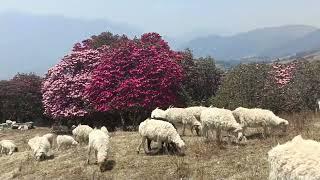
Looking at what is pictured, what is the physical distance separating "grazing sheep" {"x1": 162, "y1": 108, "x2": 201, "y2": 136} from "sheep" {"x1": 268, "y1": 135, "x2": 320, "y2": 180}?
12.5 metres

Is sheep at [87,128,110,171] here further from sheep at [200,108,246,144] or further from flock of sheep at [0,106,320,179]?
sheep at [200,108,246,144]

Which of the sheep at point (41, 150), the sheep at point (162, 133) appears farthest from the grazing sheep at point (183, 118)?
the sheep at point (41, 150)

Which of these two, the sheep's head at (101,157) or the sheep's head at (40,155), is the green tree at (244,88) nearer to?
the sheep's head at (40,155)

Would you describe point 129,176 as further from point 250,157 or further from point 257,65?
point 257,65

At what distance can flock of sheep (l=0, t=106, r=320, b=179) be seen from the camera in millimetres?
11422

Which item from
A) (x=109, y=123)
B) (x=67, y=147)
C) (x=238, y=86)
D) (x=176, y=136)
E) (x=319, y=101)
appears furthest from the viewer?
(x=109, y=123)

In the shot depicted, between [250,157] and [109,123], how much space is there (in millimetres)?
24771

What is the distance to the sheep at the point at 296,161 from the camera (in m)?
11.0

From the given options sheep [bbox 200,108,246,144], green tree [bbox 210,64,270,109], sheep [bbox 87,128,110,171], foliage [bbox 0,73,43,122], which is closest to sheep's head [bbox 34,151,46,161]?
sheep [bbox 87,128,110,171]

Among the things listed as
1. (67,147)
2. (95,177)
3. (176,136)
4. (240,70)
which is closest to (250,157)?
(176,136)

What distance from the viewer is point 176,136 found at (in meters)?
20.1

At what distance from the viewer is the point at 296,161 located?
11375 millimetres

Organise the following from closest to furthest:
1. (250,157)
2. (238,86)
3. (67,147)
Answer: (250,157)
(67,147)
(238,86)

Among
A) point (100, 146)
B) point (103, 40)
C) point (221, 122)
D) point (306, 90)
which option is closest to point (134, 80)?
point (306, 90)
